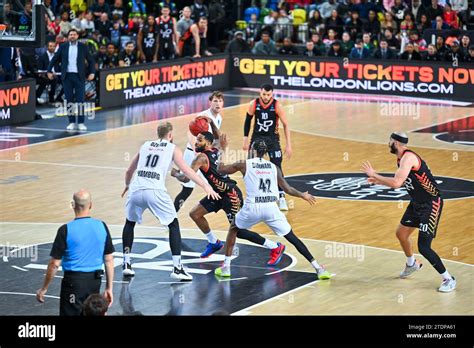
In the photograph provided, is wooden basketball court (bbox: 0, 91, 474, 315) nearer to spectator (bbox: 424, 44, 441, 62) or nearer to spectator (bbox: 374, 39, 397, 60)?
spectator (bbox: 424, 44, 441, 62)

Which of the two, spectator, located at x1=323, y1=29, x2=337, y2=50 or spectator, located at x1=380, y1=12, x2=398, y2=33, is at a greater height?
spectator, located at x1=380, y1=12, x2=398, y2=33

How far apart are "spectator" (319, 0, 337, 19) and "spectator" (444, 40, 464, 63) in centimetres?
607

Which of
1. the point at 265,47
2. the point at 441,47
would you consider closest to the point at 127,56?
the point at 265,47

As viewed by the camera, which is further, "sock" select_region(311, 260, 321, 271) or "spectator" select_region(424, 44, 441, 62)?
"spectator" select_region(424, 44, 441, 62)

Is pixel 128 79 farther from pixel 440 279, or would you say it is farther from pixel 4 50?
pixel 440 279

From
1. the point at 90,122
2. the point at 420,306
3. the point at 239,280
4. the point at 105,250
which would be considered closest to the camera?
the point at 105,250

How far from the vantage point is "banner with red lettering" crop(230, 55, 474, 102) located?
3247 centimetres

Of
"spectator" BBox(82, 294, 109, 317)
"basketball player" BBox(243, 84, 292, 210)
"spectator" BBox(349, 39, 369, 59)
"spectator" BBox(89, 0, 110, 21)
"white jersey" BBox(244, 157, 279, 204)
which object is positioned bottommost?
"spectator" BBox(349, 39, 369, 59)

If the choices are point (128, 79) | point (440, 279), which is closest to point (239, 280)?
point (440, 279)

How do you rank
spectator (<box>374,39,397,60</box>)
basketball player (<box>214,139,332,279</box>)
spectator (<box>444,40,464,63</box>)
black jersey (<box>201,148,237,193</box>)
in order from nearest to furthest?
basketball player (<box>214,139,332,279</box>) < black jersey (<box>201,148,237,193</box>) < spectator (<box>444,40,464,63</box>) < spectator (<box>374,39,397,60</box>)

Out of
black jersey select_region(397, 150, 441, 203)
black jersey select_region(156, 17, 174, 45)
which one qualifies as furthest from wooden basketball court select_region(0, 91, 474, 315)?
black jersey select_region(156, 17, 174, 45)

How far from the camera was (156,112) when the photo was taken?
30125 mm
